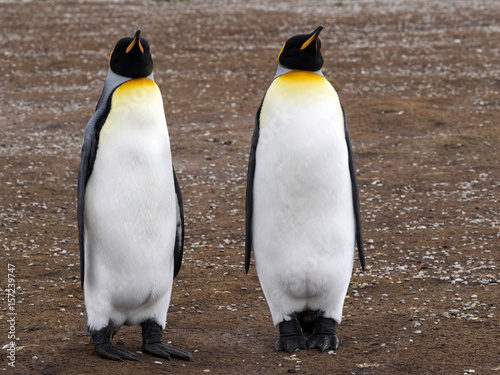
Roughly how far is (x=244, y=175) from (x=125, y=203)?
4.81 meters

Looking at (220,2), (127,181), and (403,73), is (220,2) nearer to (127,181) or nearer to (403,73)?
(403,73)

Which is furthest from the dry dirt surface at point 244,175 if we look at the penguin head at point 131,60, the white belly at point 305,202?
the penguin head at point 131,60

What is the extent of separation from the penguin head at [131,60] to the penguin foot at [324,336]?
69.1 inches

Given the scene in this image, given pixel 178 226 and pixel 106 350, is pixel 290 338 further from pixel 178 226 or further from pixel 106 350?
pixel 106 350

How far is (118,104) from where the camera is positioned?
4234 mm

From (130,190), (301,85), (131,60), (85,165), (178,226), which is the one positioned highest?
(131,60)

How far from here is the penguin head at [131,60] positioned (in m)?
4.27

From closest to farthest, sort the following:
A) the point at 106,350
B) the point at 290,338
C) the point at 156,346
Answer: the point at 106,350, the point at 156,346, the point at 290,338

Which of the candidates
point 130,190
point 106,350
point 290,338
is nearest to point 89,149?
point 130,190

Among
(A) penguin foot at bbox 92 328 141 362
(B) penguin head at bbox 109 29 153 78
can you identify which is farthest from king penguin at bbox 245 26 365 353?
(A) penguin foot at bbox 92 328 141 362

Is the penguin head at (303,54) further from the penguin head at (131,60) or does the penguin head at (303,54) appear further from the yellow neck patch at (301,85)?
A: the penguin head at (131,60)

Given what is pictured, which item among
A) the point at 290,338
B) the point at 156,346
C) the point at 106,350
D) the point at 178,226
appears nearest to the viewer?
the point at 106,350

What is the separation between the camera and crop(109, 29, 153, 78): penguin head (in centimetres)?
427

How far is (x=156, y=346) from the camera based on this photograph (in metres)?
4.31
